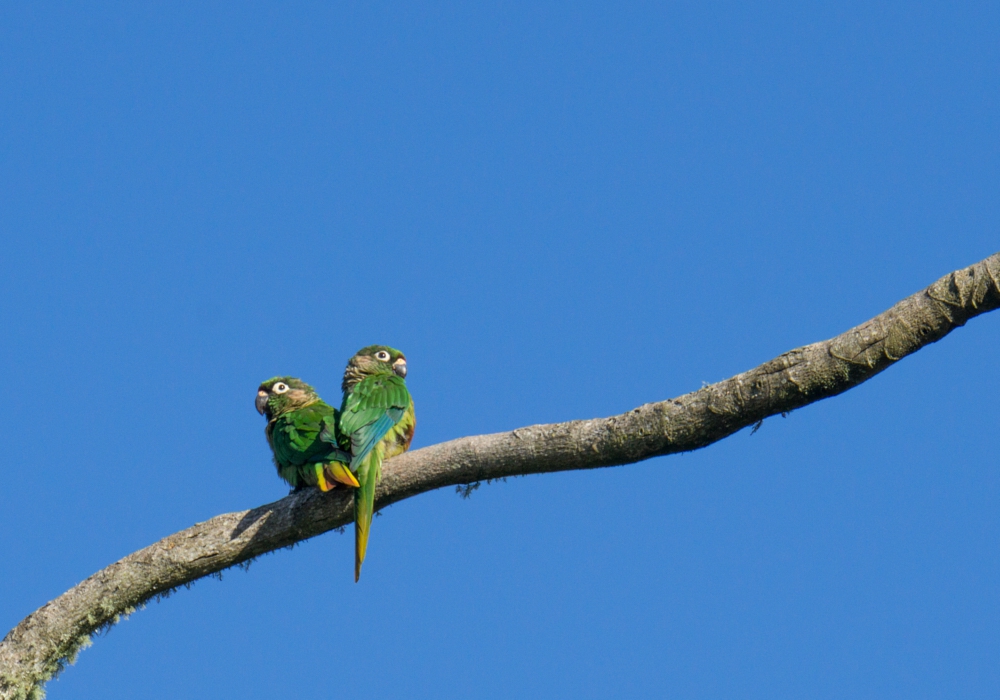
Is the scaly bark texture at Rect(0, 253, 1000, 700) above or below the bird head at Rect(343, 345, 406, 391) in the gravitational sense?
below

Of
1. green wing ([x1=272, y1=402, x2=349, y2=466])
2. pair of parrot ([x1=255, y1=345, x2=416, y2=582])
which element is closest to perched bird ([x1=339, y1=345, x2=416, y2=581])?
pair of parrot ([x1=255, y1=345, x2=416, y2=582])

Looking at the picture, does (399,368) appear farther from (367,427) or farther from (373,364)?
(367,427)

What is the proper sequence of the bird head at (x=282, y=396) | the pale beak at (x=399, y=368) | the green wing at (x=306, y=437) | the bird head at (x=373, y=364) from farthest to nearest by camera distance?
the pale beak at (x=399, y=368), the bird head at (x=373, y=364), the bird head at (x=282, y=396), the green wing at (x=306, y=437)

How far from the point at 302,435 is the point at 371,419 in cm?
50

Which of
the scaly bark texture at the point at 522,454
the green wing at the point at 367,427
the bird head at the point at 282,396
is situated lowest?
the scaly bark texture at the point at 522,454

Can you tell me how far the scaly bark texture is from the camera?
4.20 metres

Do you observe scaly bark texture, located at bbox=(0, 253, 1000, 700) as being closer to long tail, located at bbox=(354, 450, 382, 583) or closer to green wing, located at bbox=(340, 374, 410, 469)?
long tail, located at bbox=(354, 450, 382, 583)

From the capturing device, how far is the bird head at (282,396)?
7.21 m

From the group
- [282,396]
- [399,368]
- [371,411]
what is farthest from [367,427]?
[399,368]

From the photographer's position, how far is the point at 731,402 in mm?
4414

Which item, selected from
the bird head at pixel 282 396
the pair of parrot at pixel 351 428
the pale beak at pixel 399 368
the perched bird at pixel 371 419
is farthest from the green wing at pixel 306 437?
the pale beak at pixel 399 368

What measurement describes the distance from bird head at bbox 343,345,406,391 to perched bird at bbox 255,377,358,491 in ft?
1.01

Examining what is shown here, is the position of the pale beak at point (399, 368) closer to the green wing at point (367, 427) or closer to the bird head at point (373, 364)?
the bird head at point (373, 364)

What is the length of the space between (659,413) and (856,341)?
94cm
